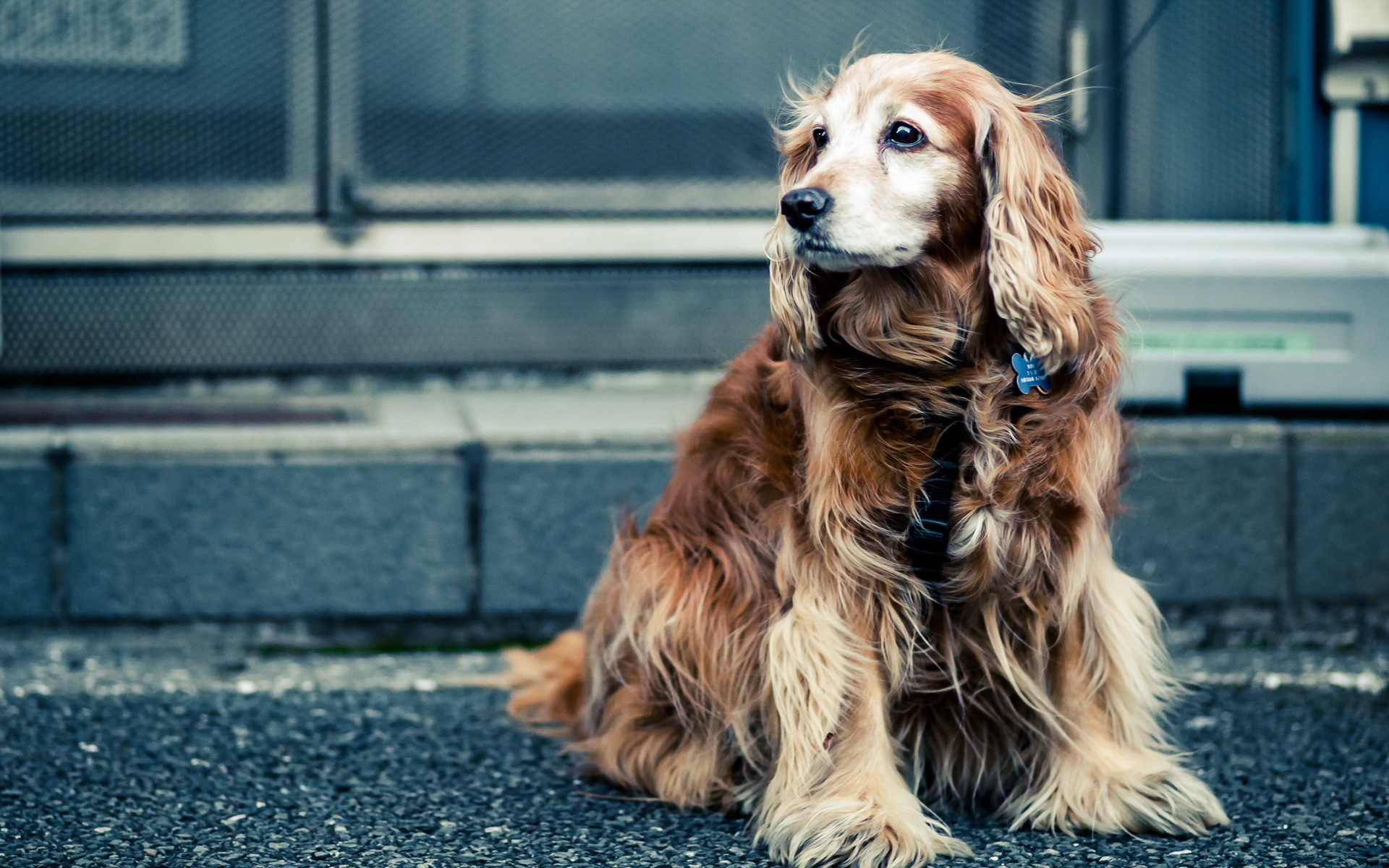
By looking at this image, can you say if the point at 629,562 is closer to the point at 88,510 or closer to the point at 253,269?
the point at 88,510

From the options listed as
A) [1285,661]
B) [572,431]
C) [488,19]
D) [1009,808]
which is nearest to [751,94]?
[488,19]

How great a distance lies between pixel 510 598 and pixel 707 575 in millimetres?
1219

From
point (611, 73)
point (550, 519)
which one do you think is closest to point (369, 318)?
point (611, 73)

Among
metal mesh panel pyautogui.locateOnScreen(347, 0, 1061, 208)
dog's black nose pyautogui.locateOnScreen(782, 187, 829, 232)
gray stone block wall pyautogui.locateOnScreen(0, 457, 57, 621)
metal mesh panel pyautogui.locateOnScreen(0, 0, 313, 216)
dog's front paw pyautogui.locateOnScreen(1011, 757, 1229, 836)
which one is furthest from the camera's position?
metal mesh panel pyautogui.locateOnScreen(347, 0, 1061, 208)

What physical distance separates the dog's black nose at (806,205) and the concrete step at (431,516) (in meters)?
1.49

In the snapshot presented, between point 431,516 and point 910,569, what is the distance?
1.64 m

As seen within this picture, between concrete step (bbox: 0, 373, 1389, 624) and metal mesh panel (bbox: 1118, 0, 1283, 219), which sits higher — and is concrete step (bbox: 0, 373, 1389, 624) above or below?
below

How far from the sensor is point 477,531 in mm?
3633

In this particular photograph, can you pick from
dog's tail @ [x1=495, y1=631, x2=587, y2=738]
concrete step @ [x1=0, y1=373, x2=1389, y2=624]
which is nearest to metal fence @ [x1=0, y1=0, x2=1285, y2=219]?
concrete step @ [x1=0, y1=373, x2=1389, y2=624]

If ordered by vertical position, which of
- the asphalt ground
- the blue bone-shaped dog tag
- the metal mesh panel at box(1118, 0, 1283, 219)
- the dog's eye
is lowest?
the asphalt ground

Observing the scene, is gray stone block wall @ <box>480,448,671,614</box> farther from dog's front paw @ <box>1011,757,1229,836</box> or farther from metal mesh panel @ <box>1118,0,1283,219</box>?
metal mesh panel @ <box>1118,0,1283,219</box>

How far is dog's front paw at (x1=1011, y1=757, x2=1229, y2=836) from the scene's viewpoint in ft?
7.93

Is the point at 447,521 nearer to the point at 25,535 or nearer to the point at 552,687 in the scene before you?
the point at 552,687

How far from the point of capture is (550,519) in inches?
144
